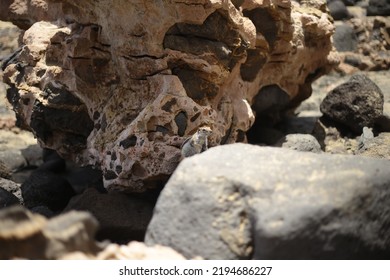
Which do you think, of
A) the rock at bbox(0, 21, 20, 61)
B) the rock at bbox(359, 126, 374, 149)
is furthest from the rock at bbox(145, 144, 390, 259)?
the rock at bbox(0, 21, 20, 61)

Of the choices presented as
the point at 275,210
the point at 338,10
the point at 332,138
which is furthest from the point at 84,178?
the point at 338,10

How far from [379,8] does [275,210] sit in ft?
25.2

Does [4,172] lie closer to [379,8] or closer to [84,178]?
[84,178]

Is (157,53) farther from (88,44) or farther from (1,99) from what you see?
(1,99)

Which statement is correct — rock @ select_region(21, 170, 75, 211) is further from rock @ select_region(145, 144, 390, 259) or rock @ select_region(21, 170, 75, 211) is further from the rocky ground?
rock @ select_region(145, 144, 390, 259)

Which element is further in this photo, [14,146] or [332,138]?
[14,146]

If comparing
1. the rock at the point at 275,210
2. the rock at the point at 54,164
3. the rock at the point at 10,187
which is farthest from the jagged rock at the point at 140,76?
the rock at the point at 275,210

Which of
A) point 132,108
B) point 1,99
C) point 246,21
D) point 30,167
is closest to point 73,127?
point 132,108

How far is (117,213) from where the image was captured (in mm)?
3246

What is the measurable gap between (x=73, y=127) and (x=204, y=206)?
223 centimetres

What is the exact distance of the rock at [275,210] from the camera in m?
1.99

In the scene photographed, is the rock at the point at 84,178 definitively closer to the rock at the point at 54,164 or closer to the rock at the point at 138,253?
the rock at the point at 54,164

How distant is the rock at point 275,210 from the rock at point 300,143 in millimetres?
2424

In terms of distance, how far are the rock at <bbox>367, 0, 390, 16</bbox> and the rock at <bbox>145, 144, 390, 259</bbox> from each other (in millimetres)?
7109
